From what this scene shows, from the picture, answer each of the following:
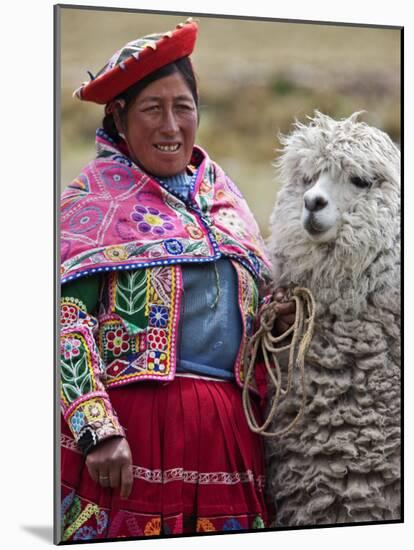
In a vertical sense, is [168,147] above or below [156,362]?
above

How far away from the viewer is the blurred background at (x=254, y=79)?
476 centimetres

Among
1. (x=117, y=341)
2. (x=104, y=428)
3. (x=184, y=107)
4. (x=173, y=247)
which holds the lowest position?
(x=104, y=428)

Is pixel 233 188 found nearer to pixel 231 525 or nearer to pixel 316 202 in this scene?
pixel 316 202

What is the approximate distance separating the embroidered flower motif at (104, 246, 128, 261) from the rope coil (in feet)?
2.06

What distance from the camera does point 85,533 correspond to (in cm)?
474

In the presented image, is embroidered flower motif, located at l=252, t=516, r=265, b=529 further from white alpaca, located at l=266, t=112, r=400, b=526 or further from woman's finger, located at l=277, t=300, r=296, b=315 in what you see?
woman's finger, located at l=277, t=300, r=296, b=315

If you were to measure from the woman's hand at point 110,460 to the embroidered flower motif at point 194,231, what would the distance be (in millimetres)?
823

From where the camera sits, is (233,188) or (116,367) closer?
(116,367)

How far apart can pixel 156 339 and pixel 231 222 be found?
60 centimetres

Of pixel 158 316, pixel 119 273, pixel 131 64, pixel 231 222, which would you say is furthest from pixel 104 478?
pixel 131 64

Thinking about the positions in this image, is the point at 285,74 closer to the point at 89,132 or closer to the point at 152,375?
the point at 89,132

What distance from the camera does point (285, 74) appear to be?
202 inches

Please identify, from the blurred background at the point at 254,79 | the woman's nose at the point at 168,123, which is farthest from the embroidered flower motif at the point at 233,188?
the woman's nose at the point at 168,123

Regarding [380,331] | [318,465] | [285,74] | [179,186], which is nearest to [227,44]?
[285,74]
